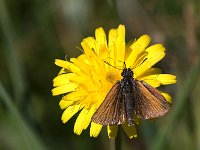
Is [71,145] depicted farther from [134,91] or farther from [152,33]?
[134,91]

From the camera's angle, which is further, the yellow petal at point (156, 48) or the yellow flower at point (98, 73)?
the yellow petal at point (156, 48)

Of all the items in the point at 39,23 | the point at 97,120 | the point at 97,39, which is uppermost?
the point at 39,23

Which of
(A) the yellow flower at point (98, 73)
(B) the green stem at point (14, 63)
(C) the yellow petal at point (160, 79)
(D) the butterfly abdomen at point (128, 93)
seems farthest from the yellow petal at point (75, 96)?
(B) the green stem at point (14, 63)

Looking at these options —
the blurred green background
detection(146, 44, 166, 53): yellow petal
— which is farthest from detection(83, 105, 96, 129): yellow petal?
the blurred green background

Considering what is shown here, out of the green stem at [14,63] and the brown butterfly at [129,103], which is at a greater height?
the green stem at [14,63]

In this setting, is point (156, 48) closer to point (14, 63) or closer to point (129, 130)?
A: point (129, 130)

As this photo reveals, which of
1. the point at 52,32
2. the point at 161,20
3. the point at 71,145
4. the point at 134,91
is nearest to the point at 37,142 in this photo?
the point at 134,91

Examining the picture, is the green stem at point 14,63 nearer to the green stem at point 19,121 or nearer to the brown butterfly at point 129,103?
the green stem at point 19,121
